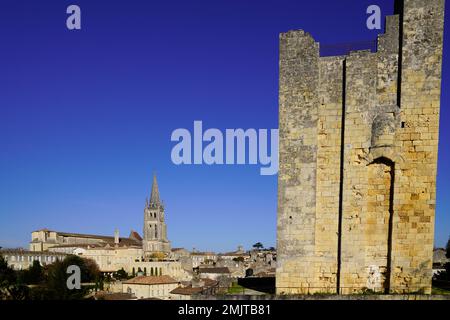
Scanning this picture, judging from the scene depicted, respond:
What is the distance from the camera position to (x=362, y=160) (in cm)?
992

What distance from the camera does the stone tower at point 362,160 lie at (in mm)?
9492

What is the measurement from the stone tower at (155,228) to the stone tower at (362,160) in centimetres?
10259

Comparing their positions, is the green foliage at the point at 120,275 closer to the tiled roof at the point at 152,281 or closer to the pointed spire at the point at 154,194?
the tiled roof at the point at 152,281

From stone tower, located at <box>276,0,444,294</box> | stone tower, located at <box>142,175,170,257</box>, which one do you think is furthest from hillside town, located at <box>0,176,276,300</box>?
stone tower, located at <box>276,0,444,294</box>

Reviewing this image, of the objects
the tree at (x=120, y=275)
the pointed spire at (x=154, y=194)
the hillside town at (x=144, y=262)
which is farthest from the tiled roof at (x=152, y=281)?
the pointed spire at (x=154, y=194)

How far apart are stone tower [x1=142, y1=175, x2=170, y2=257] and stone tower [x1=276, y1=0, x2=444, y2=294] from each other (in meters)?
103

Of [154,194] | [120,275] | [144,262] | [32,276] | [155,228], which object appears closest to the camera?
[32,276]

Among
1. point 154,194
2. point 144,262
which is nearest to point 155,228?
point 154,194

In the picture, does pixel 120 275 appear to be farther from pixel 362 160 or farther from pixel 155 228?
pixel 362 160

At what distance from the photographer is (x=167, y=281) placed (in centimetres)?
5859

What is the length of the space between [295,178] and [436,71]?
14.5 feet

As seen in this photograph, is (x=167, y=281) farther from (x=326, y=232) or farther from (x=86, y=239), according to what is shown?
(x=86, y=239)

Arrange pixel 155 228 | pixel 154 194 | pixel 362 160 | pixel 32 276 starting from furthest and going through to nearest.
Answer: pixel 154 194
pixel 155 228
pixel 32 276
pixel 362 160

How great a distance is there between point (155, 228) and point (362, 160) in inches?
4170
